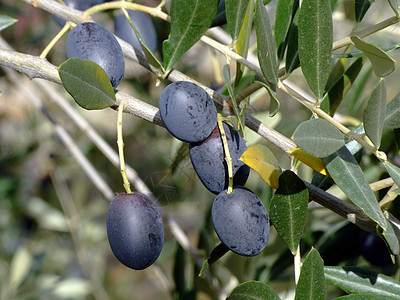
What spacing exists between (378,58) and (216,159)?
0.25 meters

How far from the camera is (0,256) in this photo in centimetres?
221

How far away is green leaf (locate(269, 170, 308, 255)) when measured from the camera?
691mm

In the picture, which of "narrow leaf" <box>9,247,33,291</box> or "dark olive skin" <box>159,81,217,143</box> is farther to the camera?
"narrow leaf" <box>9,247,33,291</box>

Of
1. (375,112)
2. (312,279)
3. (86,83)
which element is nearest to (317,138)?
(375,112)

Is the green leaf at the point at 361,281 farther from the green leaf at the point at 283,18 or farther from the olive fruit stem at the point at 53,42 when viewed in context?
the olive fruit stem at the point at 53,42

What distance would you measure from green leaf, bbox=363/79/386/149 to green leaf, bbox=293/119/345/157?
0.13 feet

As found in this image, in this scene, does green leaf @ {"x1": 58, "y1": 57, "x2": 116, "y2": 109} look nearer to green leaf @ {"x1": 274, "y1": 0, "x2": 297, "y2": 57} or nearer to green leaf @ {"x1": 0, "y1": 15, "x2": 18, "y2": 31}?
green leaf @ {"x1": 274, "y1": 0, "x2": 297, "y2": 57}

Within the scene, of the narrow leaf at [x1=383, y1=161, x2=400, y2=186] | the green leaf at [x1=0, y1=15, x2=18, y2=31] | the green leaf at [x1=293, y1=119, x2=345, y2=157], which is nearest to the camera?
the green leaf at [x1=293, y1=119, x2=345, y2=157]

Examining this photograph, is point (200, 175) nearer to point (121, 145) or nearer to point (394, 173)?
point (121, 145)

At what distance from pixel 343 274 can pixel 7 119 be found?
2158 mm

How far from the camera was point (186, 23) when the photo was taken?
2.38ft

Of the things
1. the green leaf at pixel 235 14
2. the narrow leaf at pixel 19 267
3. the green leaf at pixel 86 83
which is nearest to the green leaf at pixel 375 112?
the green leaf at pixel 235 14

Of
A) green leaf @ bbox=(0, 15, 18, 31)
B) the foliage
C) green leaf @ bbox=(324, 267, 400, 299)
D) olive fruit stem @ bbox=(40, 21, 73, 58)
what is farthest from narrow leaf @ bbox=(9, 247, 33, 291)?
green leaf @ bbox=(324, 267, 400, 299)

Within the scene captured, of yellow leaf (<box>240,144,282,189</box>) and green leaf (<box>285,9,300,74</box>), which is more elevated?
green leaf (<box>285,9,300,74</box>)
